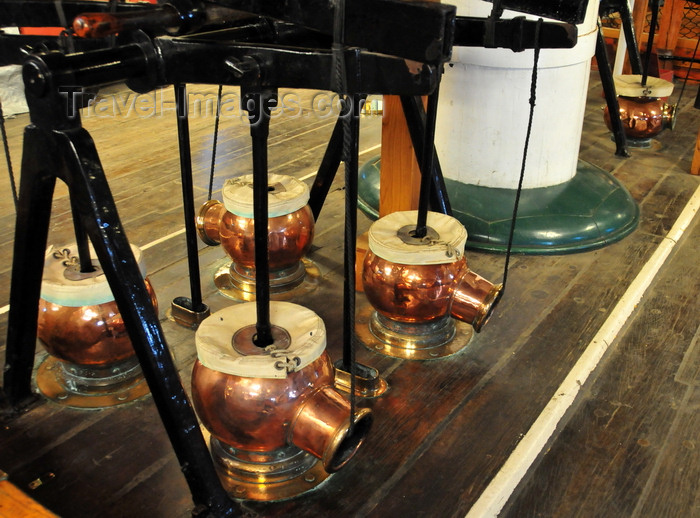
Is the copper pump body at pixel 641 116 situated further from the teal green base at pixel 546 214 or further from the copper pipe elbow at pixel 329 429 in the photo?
the copper pipe elbow at pixel 329 429

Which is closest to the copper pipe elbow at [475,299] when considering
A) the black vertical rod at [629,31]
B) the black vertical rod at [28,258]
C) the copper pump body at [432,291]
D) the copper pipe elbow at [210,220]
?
the copper pump body at [432,291]

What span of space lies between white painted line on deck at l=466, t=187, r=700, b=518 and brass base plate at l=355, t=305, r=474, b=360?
1.00ft

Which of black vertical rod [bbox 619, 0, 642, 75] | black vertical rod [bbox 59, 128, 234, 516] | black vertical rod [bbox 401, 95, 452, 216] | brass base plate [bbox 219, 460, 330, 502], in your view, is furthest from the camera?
black vertical rod [bbox 619, 0, 642, 75]

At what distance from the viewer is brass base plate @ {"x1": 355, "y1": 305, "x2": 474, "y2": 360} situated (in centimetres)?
184

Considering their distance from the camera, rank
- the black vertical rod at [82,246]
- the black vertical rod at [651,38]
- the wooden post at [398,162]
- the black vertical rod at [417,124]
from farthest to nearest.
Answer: the black vertical rod at [651,38] → the wooden post at [398,162] → the black vertical rod at [417,124] → the black vertical rod at [82,246]

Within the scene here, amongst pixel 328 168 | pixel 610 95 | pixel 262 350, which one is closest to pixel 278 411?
pixel 262 350

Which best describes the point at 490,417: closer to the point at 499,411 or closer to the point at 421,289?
the point at 499,411

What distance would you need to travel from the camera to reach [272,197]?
2074 millimetres

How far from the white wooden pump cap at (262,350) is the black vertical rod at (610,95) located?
2.38m

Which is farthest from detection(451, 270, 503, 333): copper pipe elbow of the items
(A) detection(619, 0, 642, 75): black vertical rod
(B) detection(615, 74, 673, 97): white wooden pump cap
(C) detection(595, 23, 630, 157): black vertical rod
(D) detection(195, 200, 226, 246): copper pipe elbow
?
(A) detection(619, 0, 642, 75): black vertical rod

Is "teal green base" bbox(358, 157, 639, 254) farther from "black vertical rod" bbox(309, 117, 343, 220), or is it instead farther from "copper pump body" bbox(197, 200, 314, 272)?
"copper pump body" bbox(197, 200, 314, 272)

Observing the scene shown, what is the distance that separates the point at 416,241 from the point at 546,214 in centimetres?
91

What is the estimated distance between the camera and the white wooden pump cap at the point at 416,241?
1756mm

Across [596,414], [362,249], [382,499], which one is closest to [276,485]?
[382,499]
